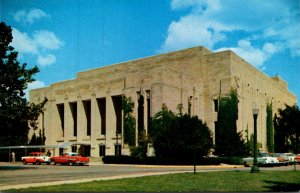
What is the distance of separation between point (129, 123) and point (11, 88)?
75.8ft

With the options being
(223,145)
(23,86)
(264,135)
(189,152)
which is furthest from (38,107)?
(264,135)

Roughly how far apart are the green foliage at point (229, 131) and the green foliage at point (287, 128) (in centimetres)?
1788

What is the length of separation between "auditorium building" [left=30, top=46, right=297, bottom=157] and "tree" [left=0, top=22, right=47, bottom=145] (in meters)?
20.1

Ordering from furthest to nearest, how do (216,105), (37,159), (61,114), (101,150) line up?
1. (61,114)
2. (216,105)
3. (101,150)
4. (37,159)

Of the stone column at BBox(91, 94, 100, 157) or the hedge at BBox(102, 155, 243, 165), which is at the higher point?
the stone column at BBox(91, 94, 100, 157)

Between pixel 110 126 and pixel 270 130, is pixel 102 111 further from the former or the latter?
pixel 270 130

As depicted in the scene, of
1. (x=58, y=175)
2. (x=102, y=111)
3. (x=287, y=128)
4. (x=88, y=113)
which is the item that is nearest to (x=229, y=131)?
(x=102, y=111)

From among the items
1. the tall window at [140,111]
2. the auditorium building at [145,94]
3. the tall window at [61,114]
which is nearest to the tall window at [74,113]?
the auditorium building at [145,94]

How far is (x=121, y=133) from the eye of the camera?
180ft

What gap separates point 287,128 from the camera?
71.5 metres

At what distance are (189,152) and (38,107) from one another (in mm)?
16961

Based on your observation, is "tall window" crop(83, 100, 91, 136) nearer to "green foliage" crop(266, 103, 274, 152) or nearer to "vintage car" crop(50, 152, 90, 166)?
"vintage car" crop(50, 152, 90, 166)

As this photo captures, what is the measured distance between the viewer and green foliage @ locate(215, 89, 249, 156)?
51344mm

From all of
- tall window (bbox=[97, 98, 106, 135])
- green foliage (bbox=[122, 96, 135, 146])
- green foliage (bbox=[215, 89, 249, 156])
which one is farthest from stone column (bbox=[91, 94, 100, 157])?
green foliage (bbox=[215, 89, 249, 156])
